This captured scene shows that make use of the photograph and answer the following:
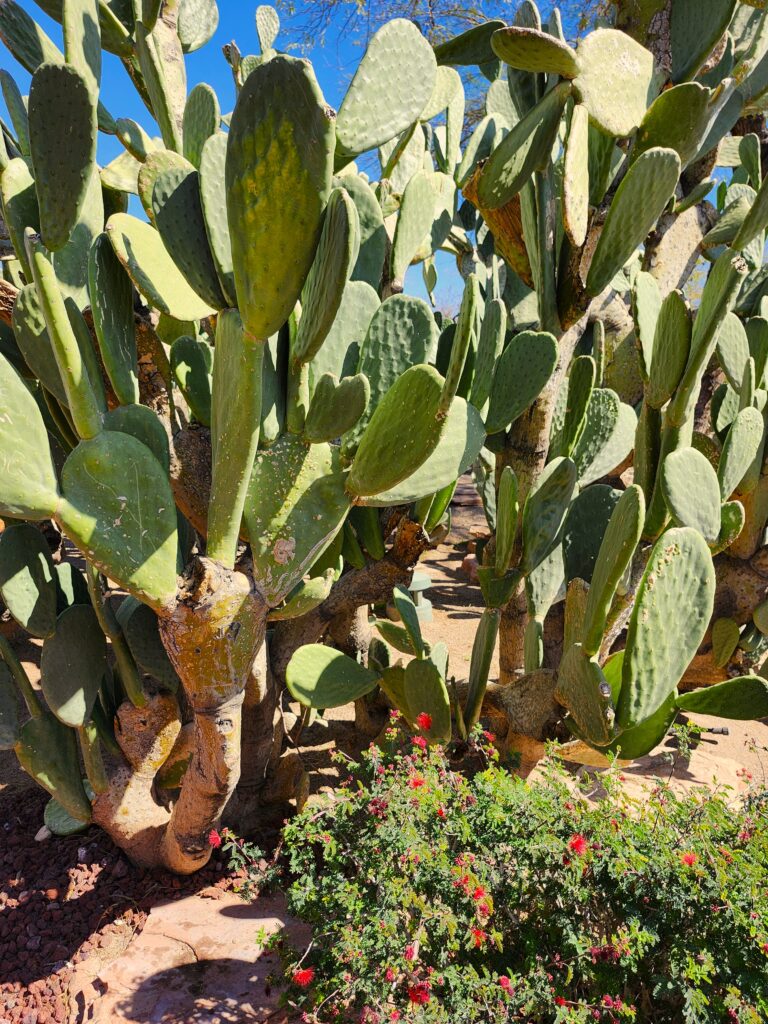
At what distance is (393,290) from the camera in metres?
1.90

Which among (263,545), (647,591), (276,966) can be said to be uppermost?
(263,545)

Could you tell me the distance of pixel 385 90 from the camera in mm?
1270

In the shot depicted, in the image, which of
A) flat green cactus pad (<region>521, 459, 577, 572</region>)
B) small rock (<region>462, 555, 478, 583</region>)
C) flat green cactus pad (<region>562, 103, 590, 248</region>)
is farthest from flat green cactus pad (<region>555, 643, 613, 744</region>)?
small rock (<region>462, 555, 478, 583</region>)

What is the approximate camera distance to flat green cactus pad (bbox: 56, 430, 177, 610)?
1.17 meters

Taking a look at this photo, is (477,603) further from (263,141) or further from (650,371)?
(263,141)

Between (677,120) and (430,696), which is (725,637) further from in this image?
(677,120)

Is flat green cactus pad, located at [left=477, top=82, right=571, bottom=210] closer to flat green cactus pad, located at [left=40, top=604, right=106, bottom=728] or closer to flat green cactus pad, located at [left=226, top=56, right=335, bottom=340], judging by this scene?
flat green cactus pad, located at [left=226, top=56, right=335, bottom=340]

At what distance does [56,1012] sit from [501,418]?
5.62 feet

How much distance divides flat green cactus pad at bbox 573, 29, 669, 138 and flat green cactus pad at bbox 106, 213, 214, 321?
0.88 m

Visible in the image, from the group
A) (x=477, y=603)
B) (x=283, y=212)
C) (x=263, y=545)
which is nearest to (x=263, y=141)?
(x=283, y=212)

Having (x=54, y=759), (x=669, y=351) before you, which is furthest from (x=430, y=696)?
(x=669, y=351)

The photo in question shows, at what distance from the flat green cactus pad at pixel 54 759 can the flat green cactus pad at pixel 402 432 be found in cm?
114

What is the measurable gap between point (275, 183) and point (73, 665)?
1.24 m

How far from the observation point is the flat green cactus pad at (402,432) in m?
1.20
